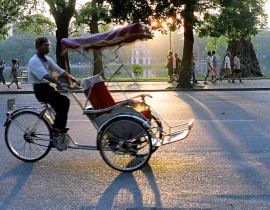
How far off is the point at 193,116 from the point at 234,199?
23.5 ft

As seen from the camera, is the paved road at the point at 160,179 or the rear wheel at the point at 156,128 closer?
the paved road at the point at 160,179

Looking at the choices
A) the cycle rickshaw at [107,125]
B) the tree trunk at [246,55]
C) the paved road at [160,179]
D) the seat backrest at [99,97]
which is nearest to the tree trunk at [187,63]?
the tree trunk at [246,55]

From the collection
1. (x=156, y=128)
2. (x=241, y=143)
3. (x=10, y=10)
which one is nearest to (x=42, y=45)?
(x=156, y=128)

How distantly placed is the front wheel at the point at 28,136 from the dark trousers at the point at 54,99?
269 mm

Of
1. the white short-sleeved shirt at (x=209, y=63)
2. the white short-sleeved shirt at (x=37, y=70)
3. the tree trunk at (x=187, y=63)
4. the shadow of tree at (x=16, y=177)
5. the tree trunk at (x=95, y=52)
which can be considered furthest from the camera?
the white short-sleeved shirt at (x=209, y=63)

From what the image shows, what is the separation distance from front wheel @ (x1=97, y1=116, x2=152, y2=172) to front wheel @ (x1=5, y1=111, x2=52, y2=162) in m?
0.93

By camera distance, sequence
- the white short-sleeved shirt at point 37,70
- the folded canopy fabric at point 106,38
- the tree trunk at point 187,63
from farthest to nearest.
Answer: the tree trunk at point 187,63
the folded canopy fabric at point 106,38
the white short-sleeved shirt at point 37,70

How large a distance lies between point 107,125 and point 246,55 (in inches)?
1196

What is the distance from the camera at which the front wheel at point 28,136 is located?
291 inches

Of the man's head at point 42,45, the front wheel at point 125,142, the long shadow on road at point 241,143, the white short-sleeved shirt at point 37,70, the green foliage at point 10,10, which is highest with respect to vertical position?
the green foliage at point 10,10

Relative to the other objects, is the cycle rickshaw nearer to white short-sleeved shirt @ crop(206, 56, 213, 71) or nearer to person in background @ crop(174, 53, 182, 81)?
white short-sleeved shirt @ crop(206, 56, 213, 71)

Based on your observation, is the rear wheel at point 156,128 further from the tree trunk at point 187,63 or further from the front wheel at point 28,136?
the tree trunk at point 187,63

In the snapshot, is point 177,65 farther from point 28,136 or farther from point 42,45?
point 42,45

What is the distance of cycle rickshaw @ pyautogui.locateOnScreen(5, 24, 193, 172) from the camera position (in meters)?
6.90
